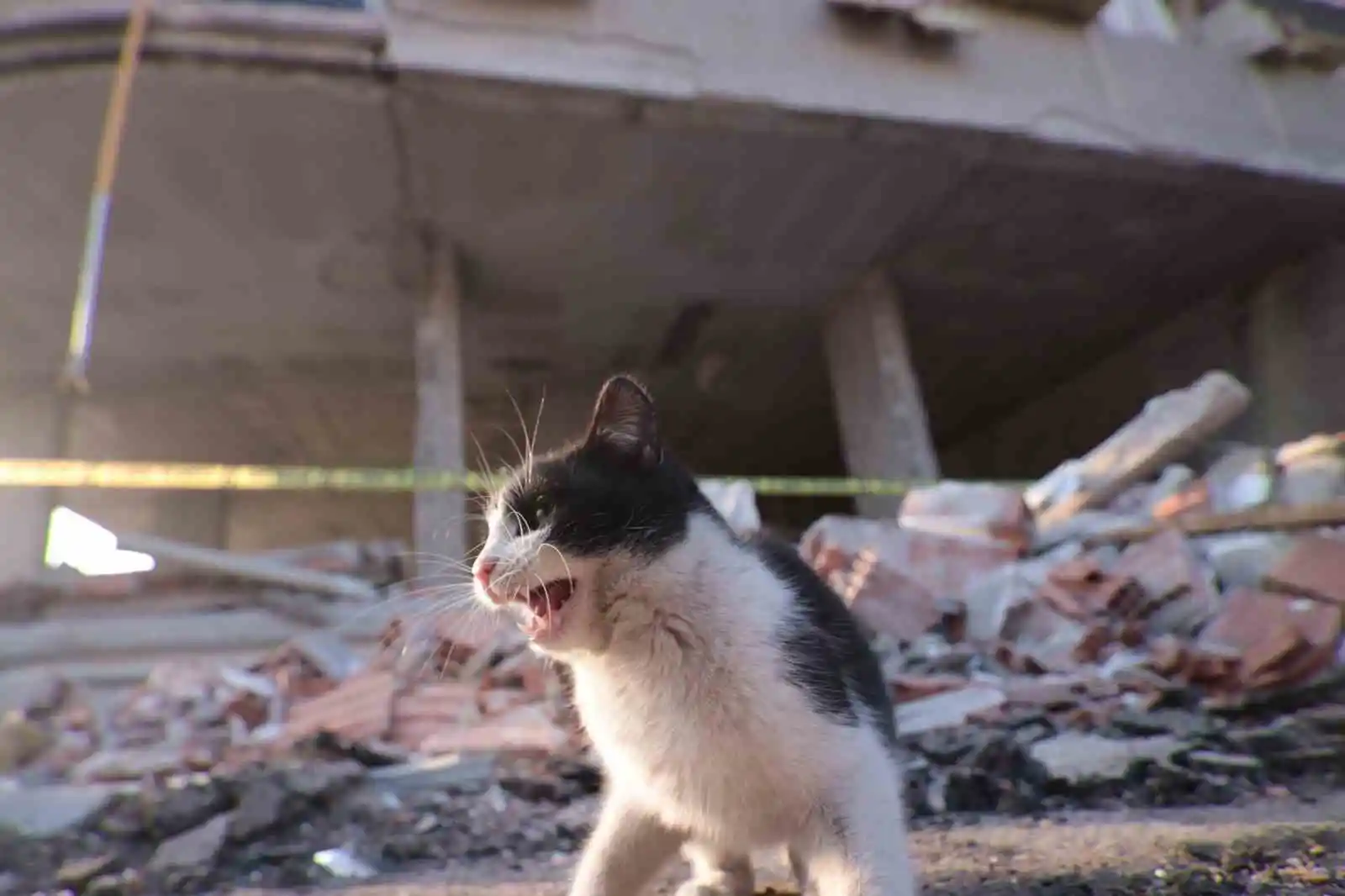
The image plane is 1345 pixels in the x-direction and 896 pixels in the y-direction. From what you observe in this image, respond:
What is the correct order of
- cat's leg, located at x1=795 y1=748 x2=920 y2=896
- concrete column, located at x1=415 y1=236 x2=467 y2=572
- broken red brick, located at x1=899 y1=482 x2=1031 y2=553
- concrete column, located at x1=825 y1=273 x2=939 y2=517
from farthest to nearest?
concrete column, located at x1=825 y1=273 x2=939 y2=517 → concrete column, located at x1=415 y1=236 x2=467 y2=572 → broken red brick, located at x1=899 y1=482 x2=1031 y2=553 → cat's leg, located at x1=795 y1=748 x2=920 y2=896

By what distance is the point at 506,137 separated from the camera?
594 centimetres

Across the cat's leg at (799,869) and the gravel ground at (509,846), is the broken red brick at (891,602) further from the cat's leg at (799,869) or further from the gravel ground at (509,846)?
the cat's leg at (799,869)

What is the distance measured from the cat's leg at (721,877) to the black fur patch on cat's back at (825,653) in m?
0.36

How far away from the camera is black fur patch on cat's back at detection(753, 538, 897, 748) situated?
4.84ft

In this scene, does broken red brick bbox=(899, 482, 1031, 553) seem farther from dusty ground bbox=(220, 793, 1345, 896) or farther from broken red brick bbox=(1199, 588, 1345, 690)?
dusty ground bbox=(220, 793, 1345, 896)

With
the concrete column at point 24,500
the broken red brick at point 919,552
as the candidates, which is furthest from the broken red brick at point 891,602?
the concrete column at point 24,500

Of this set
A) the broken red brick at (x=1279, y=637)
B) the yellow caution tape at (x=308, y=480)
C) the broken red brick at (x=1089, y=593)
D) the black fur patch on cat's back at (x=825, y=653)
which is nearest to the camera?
the black fur patch on cat's back at (x=825, y=653)

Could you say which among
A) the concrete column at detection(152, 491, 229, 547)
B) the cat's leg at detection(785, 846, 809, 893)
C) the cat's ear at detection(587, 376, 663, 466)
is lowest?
the cat's leg at detection(785, 846, 809, 893)

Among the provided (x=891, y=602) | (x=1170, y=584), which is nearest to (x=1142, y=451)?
(x=1170, y=584)

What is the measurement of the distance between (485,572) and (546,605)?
0.11m

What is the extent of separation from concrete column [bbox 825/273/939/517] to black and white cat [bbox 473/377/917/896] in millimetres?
5849

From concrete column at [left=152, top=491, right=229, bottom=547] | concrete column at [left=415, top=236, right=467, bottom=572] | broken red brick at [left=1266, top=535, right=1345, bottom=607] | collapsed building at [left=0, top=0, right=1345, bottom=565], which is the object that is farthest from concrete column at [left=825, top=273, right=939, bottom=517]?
concrete column at [left=152, top=491, right=229, bottom=547]

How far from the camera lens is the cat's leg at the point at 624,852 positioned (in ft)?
5.15

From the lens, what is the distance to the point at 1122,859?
1.69m
